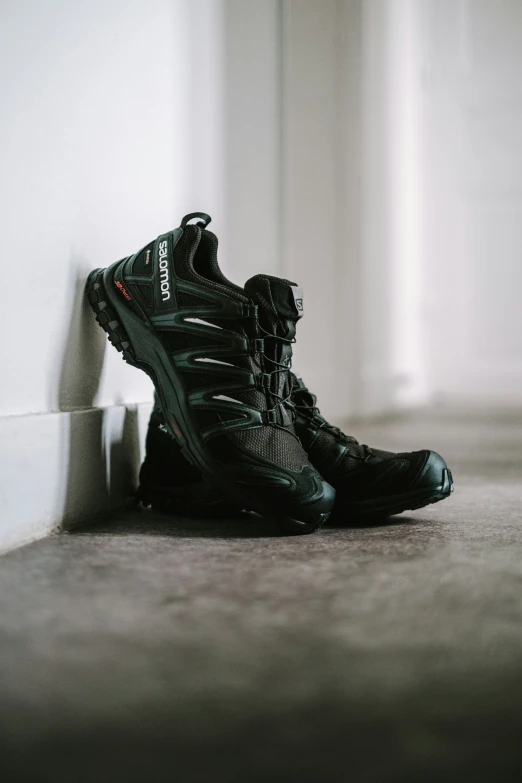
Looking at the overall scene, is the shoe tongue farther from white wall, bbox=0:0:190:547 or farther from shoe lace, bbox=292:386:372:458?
white wall, bbox=0:0:190:547

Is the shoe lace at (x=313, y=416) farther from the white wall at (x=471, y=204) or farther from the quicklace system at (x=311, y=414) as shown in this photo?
the white wall at (x=471, y=204)

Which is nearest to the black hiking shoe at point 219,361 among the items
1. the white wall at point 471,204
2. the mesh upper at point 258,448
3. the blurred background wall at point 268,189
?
the mesh upper at point 258,448

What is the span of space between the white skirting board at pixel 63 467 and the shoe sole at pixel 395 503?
0.33m

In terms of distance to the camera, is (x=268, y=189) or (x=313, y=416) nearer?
(x=313, y=416)

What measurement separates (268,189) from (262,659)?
2155 mm

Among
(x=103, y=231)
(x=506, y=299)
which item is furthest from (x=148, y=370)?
(x=506, y=299)

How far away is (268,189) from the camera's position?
8.18 feet

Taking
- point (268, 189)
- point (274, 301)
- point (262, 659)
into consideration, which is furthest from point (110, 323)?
point (268, 189)

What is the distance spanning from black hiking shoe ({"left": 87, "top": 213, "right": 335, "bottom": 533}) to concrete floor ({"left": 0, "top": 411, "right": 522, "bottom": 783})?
2.6 inches

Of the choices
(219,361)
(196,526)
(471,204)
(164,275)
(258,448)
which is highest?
(471,204)

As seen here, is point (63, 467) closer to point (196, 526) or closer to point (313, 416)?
point (196, 526)

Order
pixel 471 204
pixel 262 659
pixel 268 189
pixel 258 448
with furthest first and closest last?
pixel 471 204
pixel 268 189
pixel 258 448
pixel 262 659

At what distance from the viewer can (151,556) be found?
0.82m

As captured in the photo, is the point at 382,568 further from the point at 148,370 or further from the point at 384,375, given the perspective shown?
the point at 384,375
